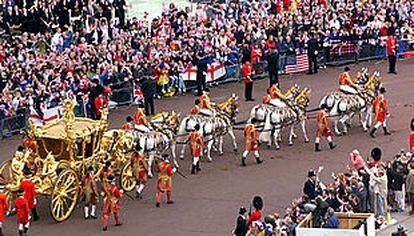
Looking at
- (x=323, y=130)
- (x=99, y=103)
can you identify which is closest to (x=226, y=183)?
(x=323, y=130)

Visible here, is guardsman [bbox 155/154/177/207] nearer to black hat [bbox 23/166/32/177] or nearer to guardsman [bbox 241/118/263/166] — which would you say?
black hat [bbox 23/166/32/177]

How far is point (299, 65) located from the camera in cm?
4653

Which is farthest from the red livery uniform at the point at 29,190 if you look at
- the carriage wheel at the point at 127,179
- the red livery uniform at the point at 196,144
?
the red livery uniform at the point at 196,144

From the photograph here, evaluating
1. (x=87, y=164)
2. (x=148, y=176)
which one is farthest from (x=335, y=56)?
(x=87, y=164)

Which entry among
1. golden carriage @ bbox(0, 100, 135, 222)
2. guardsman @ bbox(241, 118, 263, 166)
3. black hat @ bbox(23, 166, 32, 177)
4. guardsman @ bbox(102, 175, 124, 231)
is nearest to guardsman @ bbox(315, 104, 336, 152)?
guardsman @ bbox(241, 118, 263, 166)

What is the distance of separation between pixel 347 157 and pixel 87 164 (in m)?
8.19

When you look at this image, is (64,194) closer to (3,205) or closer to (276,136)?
(3,205)

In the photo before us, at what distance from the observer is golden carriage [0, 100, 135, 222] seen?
1166 inches

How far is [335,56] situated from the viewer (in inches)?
1863

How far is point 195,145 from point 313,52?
1339 cm

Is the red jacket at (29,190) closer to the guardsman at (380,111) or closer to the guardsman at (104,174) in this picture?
the guardsman at (104,174)

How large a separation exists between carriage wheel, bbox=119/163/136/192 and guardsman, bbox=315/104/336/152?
242 inches

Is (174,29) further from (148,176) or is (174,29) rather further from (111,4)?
(148,176)

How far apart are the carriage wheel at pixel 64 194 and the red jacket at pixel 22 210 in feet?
3.34
